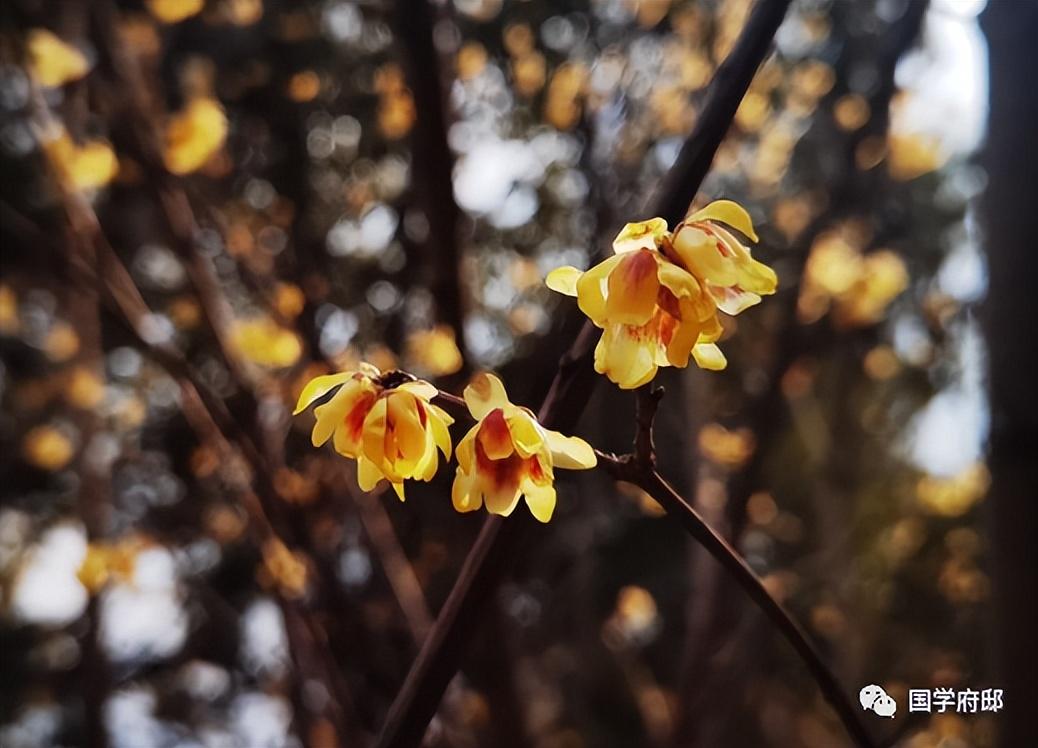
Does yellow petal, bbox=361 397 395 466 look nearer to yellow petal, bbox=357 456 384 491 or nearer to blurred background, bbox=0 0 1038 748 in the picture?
yellow petal, bbox=357 456 384 491

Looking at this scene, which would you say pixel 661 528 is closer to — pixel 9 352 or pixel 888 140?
pixel 888 140

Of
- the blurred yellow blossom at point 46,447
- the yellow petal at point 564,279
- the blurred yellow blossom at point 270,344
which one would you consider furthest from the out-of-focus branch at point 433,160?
the blurred yellow blossom at point 46,447

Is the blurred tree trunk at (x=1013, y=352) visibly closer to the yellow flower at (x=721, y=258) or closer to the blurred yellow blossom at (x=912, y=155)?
the yellow flower at (x=721, y=258)

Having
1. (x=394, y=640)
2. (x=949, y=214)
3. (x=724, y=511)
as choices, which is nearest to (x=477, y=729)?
(x=394, y=640)

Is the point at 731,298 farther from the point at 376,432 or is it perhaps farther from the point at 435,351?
the point at 435,351

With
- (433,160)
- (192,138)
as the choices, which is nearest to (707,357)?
(433,160)

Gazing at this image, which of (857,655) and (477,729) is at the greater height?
(477,729)
